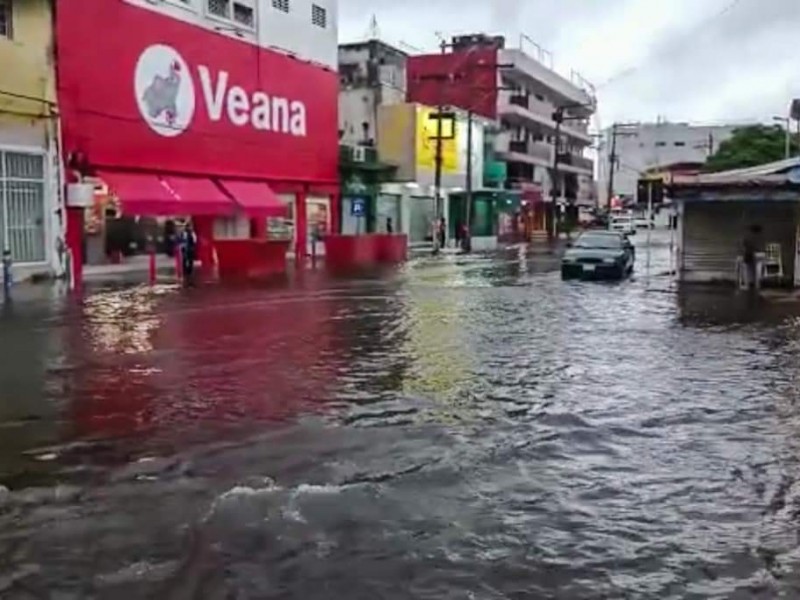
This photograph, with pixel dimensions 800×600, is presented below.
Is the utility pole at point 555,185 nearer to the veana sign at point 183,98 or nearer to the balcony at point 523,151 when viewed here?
the balcony at point 523,151

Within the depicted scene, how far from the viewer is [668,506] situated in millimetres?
7750

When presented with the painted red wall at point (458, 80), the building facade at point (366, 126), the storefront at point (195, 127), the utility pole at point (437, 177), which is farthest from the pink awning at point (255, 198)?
the painted red wall at point (458, 80)

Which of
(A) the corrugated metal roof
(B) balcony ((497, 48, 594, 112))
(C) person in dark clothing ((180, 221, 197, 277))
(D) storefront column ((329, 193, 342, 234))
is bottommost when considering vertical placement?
(C) person in dark clothing ((180, 221, 197, 277))

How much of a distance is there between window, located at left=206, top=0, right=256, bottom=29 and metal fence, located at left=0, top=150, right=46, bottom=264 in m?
14.9

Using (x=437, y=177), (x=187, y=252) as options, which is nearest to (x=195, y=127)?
(x=187, y=252)

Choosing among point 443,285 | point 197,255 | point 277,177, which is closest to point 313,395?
point 443,285

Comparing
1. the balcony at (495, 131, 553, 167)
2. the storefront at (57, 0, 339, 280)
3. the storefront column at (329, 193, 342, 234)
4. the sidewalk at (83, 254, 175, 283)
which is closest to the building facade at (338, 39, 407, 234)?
the storefront column at (329, 193, 342, 234)

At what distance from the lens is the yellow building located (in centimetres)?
2953

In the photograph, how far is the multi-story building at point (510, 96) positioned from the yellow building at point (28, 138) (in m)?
44.7

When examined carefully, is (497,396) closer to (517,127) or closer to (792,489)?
(792,489)

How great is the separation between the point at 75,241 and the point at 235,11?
17.1 meters

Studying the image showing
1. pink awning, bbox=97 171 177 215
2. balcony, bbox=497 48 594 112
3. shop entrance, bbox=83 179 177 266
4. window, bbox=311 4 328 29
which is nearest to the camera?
pink awning, bbox=97 171 177 215

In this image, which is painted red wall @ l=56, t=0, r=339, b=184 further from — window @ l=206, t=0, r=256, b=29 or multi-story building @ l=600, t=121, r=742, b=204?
multi-story building @ l=600, t=121, r=742, b=204

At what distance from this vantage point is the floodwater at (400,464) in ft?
20.8
